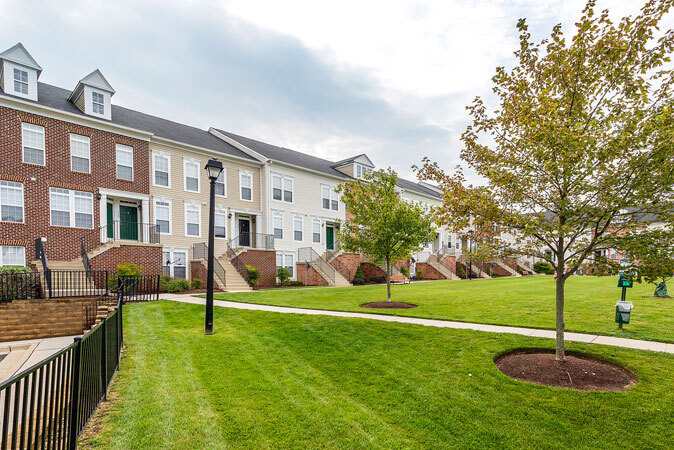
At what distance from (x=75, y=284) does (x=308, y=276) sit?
46.0 ft

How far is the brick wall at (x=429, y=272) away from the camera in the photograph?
3469 cm

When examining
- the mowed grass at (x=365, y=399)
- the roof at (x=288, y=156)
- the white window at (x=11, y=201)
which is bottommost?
the mowed grass at (x=365, y=399)

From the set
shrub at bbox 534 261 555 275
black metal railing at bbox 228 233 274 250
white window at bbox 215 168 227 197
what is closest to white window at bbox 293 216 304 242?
black metal railing at bbox 228 233 274 250

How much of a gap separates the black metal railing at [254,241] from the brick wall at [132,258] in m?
5.57

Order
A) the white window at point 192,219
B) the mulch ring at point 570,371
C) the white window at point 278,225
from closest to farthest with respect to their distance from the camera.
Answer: the mulch ring at point 570,371
the white window at point 192,219
the white window at point 278,225

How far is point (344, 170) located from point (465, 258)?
26.3m

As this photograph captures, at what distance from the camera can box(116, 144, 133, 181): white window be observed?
63.4ft

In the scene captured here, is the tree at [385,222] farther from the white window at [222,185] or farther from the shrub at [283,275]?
the white window at [222,185]

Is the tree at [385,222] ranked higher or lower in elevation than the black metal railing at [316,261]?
higher

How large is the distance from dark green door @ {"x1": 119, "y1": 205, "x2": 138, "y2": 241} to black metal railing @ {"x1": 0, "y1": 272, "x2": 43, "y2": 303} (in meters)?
6.39

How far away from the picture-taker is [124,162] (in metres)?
19.5

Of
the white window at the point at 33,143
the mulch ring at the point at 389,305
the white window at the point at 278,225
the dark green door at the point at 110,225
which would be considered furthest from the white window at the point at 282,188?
the mulch ring at the point at 389,305

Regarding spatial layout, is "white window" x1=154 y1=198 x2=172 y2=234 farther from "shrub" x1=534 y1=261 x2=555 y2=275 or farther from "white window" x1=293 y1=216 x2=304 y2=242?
"shrub" x1=534 y1=261 x2=555 y2=275

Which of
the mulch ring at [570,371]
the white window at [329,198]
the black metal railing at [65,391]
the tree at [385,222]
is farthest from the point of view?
the white window at [329,198]
